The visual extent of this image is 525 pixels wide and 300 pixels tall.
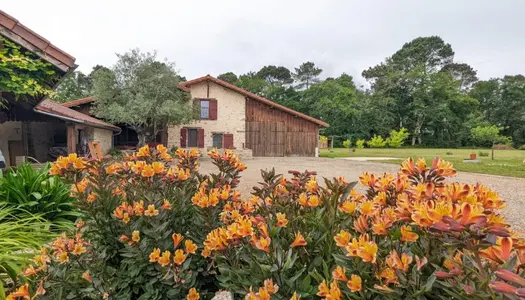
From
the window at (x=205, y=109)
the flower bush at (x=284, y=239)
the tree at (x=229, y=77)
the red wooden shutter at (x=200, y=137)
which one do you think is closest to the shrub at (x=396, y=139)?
the tree at (x=229, y=77)

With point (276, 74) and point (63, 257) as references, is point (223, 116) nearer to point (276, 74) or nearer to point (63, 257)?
point (63, 257)

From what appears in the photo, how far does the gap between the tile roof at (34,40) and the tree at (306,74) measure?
5464cm

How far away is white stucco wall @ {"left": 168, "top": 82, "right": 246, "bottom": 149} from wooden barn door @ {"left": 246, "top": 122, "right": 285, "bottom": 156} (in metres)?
0.59

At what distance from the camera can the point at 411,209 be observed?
3.00ft

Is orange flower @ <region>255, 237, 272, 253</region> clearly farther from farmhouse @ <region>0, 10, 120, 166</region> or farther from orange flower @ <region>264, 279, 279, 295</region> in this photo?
farmhouse @ <region>0, 10, 120, 166</region>

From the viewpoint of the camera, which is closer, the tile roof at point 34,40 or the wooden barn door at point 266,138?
the tile roof at point 34,40

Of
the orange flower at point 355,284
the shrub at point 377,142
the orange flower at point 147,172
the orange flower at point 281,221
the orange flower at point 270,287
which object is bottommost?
the orange flower at point 270,287

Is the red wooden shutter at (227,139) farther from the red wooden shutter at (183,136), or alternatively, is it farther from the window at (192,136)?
the red wooden shutter at (183,136)

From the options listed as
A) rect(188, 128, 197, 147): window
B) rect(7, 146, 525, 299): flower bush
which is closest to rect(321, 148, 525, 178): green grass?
rect(188, 128, 197, 147): window

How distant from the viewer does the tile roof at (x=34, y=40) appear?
4.19 metres

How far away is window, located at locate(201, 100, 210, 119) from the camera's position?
20391mm

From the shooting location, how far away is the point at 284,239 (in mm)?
1233

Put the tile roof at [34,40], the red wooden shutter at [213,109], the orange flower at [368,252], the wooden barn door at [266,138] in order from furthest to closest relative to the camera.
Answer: the wooden barn door at [266,138] → the red wooden shutter at [213,109] → the tile roof at [34,40] → the orange flower at [368,252]

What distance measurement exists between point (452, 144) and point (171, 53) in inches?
1518
